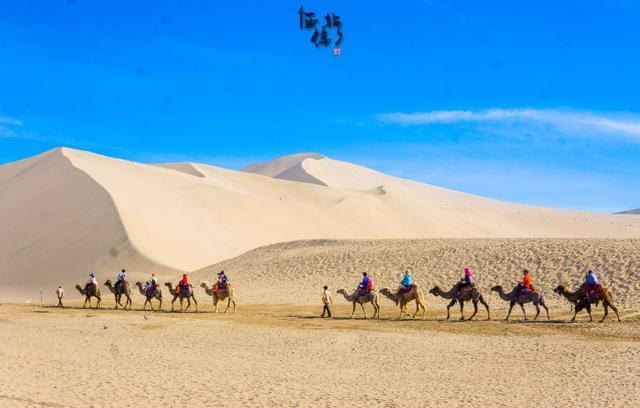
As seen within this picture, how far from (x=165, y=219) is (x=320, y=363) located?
48.3m

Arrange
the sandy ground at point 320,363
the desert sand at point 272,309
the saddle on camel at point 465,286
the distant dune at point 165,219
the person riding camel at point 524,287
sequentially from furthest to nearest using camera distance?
the distant dune at point 165,219, the saddle on camel at point 465,286, the person riding camel at point 524,287, the desert sand at point 272,309, the sandy ground at point 320,363

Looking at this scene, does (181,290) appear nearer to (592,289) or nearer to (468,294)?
(468,294)

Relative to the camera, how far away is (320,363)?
17.2 metres

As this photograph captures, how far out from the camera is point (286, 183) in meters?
98.9

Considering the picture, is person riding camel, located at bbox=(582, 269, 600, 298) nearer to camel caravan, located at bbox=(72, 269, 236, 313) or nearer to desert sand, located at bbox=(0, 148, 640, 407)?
desert sand, located at bbox=(0, 148, 640, 407)

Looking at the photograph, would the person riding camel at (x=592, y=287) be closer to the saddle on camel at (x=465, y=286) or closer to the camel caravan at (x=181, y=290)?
the saddle on camel at (x=465, y=286)

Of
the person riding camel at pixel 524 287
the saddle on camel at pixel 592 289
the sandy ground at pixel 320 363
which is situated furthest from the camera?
the person riding camel at pixel 524 287

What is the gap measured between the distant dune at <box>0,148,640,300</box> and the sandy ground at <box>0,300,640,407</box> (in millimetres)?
29038

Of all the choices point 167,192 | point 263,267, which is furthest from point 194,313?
point 167,192

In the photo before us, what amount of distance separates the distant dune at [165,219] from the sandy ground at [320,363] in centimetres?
2904

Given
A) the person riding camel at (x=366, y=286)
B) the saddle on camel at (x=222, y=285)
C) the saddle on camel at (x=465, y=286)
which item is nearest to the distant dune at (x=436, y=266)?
the saddle on camel at (x=222, y=285)

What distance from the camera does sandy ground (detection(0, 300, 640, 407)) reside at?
13.3 m

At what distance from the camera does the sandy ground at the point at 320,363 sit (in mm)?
13312

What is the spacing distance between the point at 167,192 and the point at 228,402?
2454 inches
